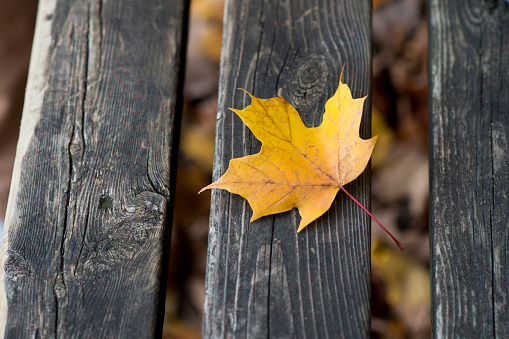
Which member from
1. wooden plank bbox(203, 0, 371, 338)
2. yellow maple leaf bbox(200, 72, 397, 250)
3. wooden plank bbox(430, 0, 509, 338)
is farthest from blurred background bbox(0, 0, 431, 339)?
yellow maple leaf bbox(200, 72, 397, 250)

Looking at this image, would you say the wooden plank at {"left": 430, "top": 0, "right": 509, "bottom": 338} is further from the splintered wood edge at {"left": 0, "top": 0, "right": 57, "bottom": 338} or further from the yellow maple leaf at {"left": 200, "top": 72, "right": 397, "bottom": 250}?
the splintered wood edge at {"left": 0, "top": 0, "right": 57, "bottom": 338}

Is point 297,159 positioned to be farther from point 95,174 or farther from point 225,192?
point 95,174

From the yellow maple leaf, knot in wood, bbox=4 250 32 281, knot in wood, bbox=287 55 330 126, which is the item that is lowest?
knot in wood, bbox=4 250 32 281

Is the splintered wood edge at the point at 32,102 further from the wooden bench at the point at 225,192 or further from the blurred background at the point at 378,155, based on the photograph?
A: the blurred background at the point at 378,155

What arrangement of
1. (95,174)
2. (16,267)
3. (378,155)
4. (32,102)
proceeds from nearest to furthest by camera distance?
(16,267)
(95,174)
(32,102)
(378,155)

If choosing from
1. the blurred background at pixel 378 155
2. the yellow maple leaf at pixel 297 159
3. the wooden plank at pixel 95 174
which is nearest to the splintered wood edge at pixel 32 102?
the wooden plank at pixel 95 174

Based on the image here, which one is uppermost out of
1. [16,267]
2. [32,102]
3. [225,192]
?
[32,102]

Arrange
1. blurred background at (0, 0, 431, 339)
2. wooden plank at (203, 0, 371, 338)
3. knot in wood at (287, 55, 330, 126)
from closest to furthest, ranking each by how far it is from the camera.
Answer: wooden plank at (203, 0, 371, 338)
knot in wood at (287, 55, 330, 126)
blurred background at (0, 0, 431, 339)

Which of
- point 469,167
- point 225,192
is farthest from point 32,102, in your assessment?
point 469,167
